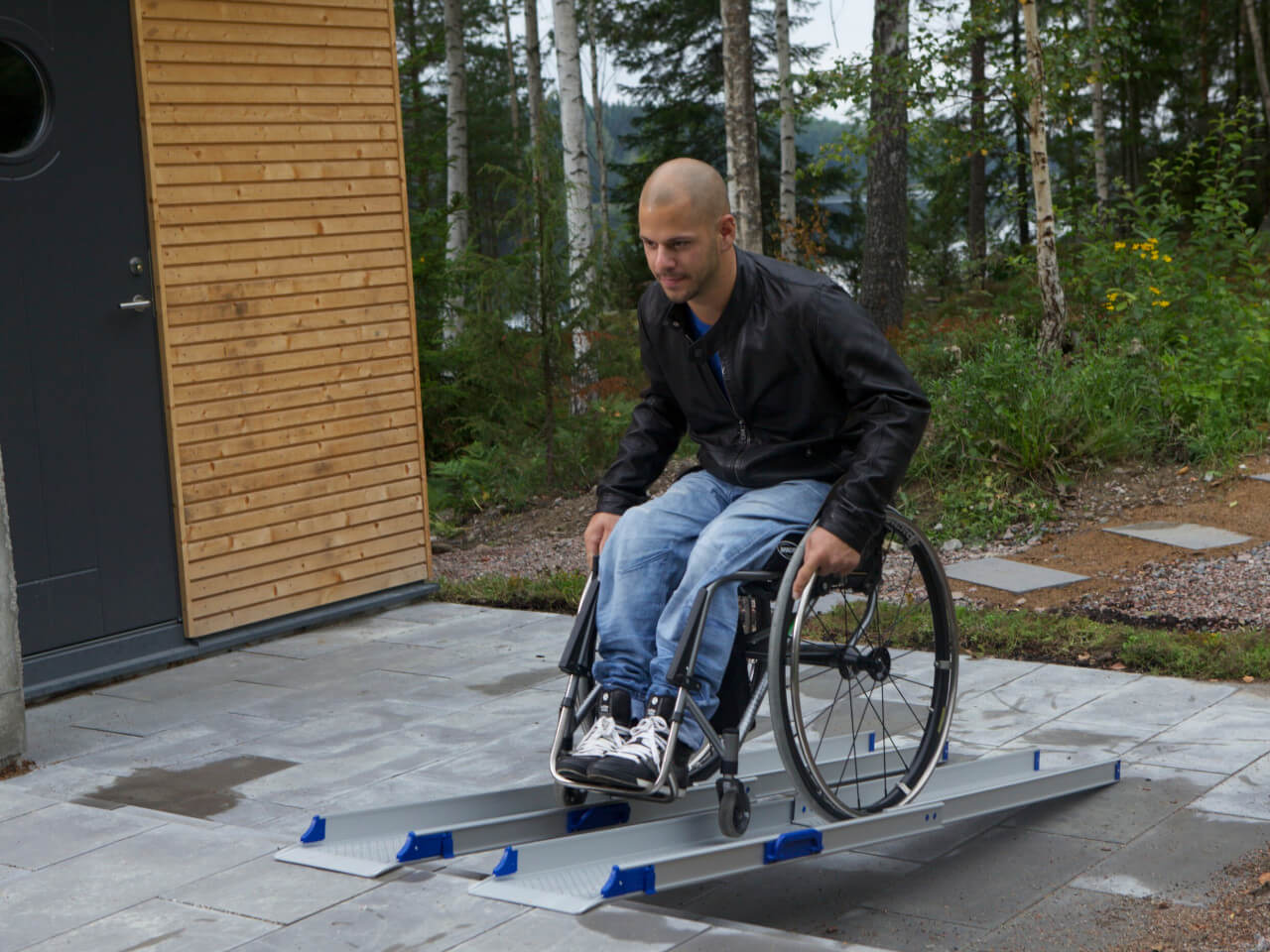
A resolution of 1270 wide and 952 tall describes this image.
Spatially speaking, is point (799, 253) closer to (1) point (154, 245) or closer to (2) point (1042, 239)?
(2) point (1042, 239)

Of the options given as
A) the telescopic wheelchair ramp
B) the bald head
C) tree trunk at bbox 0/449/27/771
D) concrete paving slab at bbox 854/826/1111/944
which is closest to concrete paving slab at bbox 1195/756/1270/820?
the telescopic wheelchair ramp

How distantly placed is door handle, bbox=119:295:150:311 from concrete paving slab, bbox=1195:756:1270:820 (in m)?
3.55

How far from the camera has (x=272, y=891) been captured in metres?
2.77

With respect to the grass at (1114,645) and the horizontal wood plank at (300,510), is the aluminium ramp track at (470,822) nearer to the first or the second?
the grass at (1114,645)

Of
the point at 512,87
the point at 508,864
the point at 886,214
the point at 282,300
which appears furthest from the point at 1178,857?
the point at 512,87

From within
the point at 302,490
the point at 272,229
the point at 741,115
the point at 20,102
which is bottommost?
the point at 302,490

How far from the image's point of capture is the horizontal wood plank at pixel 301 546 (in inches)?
195

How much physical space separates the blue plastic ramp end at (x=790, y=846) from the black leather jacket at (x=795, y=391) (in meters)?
0.55

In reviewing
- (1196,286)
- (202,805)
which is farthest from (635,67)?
(202,805)

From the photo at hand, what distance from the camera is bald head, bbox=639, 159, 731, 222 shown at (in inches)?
107

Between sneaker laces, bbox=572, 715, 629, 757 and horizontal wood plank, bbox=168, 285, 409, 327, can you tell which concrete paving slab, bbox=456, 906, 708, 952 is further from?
horizontal wood plank, bbox=168, 285, 409, 327

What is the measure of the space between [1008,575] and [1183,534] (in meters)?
0.89

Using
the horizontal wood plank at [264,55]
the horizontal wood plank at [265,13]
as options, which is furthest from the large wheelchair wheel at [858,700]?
the horizontal wood plank at [265,13]

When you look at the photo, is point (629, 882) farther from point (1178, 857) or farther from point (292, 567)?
point (292, 567)
